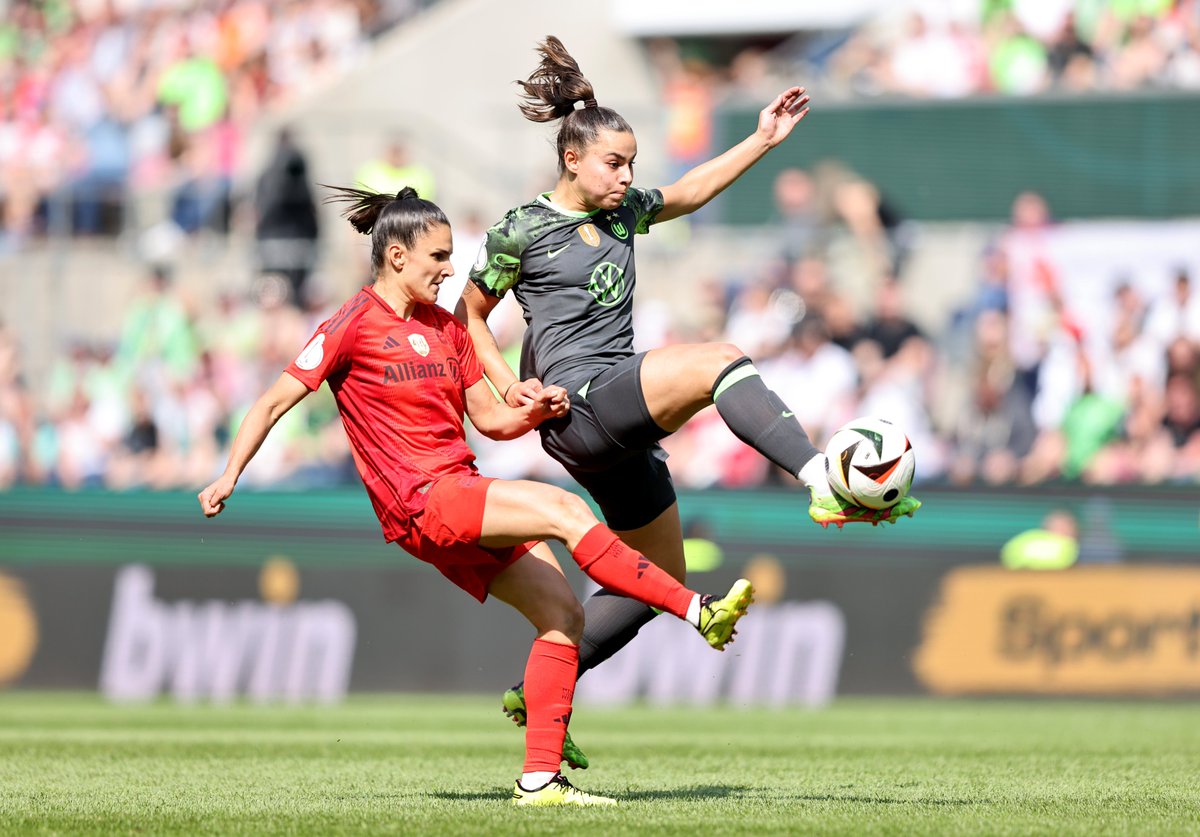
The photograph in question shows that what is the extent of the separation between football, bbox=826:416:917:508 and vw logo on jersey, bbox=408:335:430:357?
58.0 inches

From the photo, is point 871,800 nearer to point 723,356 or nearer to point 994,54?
point 723,356

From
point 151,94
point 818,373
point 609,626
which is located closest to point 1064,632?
point 818,373

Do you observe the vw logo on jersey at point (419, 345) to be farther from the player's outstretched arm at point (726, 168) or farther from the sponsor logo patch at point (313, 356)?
the player's outstretched arm at point (726, 168)

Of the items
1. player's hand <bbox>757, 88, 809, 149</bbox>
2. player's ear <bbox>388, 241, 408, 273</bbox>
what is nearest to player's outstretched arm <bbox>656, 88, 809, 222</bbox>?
player's hand <bbox>757, 88, 809, 149</bbox>

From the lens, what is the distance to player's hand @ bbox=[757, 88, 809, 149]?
7473 millimetres

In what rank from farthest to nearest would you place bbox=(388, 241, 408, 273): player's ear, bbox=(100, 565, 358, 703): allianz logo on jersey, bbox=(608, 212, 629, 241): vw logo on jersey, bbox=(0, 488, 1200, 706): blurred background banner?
bbox=(100, 565, 358, 703): allianz logo on jersey → bbox=(0, 488, 1200, 706): blurred background banner → bbox=(608, 212, 629, 241): vw logo on jersey → bbox=(388, 241, 408, 273): player's ear

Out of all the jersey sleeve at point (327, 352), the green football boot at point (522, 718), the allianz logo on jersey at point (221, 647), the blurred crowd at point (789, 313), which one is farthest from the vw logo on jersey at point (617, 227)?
the allianz logo on jersey at point (221, 647)

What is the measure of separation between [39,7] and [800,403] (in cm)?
1264

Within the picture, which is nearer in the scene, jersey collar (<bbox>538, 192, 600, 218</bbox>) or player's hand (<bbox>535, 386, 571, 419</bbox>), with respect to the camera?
player's hand (<bbox>535, 386, 571, 419</bbox>)

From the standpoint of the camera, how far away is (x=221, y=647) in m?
13.9

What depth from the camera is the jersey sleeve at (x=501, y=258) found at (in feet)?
22.9

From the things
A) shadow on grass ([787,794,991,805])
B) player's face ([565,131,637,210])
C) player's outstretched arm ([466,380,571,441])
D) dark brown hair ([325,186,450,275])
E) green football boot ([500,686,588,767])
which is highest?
player's face ([565,131,637,210])

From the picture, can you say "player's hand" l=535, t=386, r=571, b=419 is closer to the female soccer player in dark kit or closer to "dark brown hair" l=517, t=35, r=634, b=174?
the female soccer player in dark kit

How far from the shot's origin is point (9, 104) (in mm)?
20594
